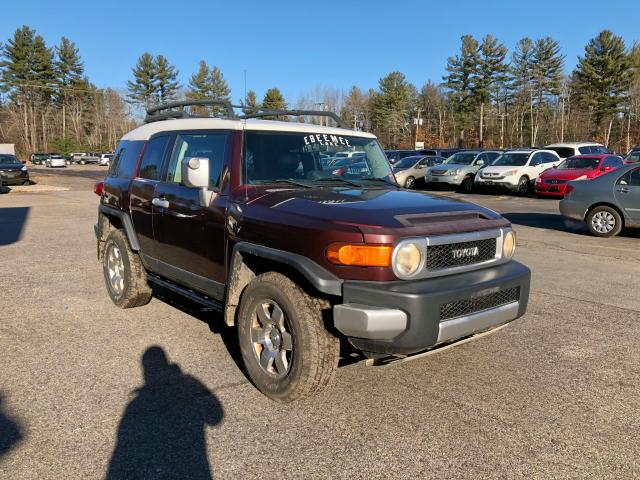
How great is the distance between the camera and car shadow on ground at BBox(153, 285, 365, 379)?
3.93 metres

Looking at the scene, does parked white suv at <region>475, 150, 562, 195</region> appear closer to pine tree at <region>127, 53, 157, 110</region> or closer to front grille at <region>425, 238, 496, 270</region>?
front grille at <region>425, 238, 496, 270</region>

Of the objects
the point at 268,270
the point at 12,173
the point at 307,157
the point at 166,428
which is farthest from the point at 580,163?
the point at 12,173

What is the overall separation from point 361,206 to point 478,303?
0.97 meters

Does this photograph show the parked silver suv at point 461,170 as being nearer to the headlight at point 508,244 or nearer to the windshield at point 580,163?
the windshield at point 580,163

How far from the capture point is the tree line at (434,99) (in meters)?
58.8

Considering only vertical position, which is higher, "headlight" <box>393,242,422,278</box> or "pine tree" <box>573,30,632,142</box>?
"pine tree" <box>573,30,632,142</box>

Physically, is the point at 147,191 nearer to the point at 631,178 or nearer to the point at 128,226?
the point at 128,226

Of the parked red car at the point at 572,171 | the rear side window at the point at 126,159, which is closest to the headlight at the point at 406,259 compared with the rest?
the rear side window at the point at 126,159

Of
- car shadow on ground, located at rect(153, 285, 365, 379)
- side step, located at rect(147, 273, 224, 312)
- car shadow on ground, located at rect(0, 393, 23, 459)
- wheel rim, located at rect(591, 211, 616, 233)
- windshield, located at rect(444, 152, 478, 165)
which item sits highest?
windshield, located at rect(444, 152, 478, 165)

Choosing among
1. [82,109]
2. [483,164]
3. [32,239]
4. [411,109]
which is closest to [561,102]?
[411,109]

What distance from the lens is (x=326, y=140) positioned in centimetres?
450

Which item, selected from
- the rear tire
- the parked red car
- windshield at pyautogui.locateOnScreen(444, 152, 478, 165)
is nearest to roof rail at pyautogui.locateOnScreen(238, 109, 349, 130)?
the parked red car

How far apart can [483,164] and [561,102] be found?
51598 mm

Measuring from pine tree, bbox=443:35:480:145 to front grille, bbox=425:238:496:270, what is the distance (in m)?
68.6
